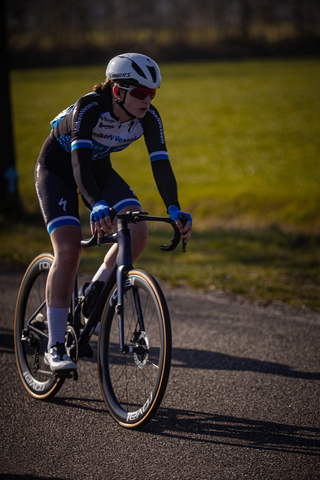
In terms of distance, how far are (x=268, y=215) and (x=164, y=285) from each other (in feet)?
15.7

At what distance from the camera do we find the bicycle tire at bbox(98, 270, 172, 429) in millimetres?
2715

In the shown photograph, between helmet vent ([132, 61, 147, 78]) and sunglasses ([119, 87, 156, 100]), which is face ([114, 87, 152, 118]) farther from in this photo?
helmet vent ([132, 61, 147, 78])

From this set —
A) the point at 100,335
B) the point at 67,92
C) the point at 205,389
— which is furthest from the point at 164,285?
the point at 67,92

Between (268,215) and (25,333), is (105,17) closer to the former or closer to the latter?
(268,215)

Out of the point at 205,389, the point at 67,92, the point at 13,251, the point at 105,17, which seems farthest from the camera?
the point at 105,17

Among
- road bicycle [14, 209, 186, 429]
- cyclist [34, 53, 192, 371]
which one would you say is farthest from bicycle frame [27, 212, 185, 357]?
cyclist [34, 53, 192, 371]

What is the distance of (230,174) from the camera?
14.1 meters

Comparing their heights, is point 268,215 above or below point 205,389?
below

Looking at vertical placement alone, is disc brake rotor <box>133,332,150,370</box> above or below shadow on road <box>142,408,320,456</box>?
above

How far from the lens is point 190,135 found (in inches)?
804

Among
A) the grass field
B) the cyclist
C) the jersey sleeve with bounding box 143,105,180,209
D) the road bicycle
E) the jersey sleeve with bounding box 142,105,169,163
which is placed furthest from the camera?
the grass field

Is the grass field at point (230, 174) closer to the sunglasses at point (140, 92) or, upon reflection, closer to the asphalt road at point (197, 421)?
the asphalt road at point (197, 421)

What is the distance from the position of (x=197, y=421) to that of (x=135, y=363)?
576 mm

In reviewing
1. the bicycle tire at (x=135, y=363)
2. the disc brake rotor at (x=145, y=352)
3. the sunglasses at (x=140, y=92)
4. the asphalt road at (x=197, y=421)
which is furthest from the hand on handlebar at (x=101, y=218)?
the asphalt road at (x=197, y=421)
